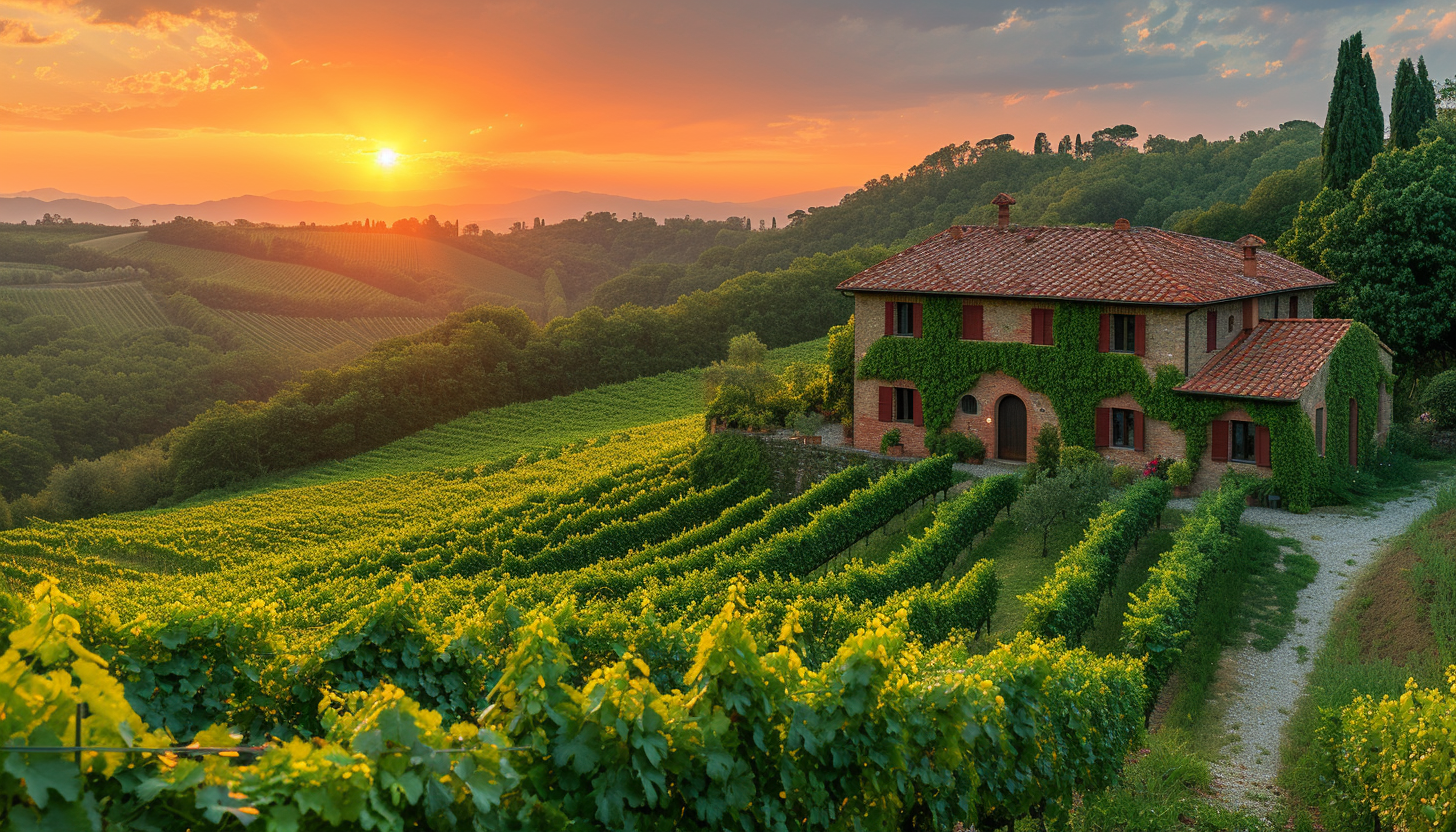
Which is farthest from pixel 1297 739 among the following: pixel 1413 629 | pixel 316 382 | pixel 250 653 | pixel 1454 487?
pixel 316 382

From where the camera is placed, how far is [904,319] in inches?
1309

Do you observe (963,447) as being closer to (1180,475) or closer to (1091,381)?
(1091,381)

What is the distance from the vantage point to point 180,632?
9812mm

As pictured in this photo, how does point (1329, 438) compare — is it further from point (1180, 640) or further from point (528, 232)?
point (528, 232)

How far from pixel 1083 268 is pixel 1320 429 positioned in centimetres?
784

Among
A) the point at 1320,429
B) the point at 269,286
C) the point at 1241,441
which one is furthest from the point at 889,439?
the point at 269,286

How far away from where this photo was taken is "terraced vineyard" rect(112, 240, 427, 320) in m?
104

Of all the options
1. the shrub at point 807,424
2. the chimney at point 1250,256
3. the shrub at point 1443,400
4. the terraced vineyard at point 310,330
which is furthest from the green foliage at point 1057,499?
the terraced vineyard at point 310,330

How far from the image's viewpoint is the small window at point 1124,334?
29.0 metres

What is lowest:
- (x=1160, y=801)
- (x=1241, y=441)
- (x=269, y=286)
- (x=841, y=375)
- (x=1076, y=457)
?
(x=1160, y=801)

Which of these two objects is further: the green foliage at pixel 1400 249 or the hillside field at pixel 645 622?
the green foliage at pixel 1400 249

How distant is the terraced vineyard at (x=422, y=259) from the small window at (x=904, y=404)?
99.9 meters

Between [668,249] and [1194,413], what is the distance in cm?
11637

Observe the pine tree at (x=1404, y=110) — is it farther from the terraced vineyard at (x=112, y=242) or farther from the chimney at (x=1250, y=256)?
the terraced vineyard at (x=112, y=242)
